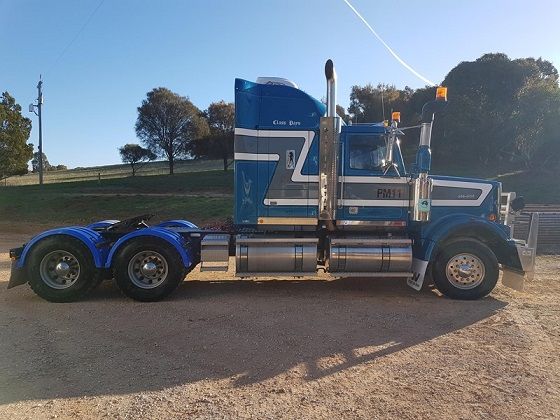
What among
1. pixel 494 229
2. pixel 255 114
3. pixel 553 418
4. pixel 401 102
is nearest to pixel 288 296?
pixel 255 114

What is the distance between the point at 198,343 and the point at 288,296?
257cm

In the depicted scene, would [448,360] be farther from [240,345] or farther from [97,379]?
[97,379]

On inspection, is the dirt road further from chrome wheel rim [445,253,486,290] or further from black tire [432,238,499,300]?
chrome wheel rim [445,253,486,290]

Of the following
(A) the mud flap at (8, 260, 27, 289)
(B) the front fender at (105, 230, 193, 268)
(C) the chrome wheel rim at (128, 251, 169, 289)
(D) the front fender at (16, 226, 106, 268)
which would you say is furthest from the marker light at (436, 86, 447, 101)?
(A) the mud flap at (8, 260, 27, 289)

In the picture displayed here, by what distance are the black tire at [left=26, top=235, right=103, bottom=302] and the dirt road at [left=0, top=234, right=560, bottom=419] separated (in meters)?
0.23

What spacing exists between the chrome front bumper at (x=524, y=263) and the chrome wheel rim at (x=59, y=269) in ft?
23.6

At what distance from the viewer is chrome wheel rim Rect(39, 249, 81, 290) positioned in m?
7.68

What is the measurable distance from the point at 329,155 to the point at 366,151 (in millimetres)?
705

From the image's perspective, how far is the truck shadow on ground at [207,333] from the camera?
15.8 feet

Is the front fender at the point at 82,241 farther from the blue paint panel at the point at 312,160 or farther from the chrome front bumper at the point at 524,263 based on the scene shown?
the chrome front bumper at the point at 524,263

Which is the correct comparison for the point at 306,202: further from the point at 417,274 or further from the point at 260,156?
the point at 417,274

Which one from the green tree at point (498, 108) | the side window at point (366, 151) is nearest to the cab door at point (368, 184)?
the side window at point (366, 151)

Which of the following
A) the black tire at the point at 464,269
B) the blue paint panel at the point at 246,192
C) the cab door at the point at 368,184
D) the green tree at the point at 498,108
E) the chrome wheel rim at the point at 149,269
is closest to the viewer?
the chrome wheel rim at the point at 149,269

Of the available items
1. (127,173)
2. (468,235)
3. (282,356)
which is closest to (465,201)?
(468,235)
